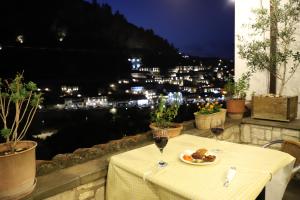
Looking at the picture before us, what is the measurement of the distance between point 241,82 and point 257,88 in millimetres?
501

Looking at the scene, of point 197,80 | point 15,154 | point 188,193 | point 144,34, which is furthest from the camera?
point 144,34

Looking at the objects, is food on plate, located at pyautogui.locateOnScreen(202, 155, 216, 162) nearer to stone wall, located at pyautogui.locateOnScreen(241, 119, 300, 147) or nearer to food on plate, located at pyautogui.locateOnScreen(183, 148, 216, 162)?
food on plate, located at pyautogui.locateOnScreen(183, 148, 216, 162)

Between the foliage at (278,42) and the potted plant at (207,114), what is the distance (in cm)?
110

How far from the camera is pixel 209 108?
3707 millimetres

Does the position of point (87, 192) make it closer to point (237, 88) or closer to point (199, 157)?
point (199, 157)

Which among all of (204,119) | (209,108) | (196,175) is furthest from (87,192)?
(209,108)

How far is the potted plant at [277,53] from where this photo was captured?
3.95m

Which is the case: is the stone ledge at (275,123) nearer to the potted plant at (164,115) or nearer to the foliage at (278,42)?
the foliage at (278,42)

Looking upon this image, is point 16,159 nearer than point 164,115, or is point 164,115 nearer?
point 16,159

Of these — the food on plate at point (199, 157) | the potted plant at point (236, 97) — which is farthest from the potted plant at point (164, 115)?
the potted plant at point (236, 97)

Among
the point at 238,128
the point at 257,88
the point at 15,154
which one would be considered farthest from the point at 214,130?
the point at 257,88

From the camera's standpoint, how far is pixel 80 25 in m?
13.6

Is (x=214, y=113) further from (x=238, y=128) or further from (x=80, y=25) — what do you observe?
(x=80, y=25)

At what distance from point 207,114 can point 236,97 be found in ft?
4.00
